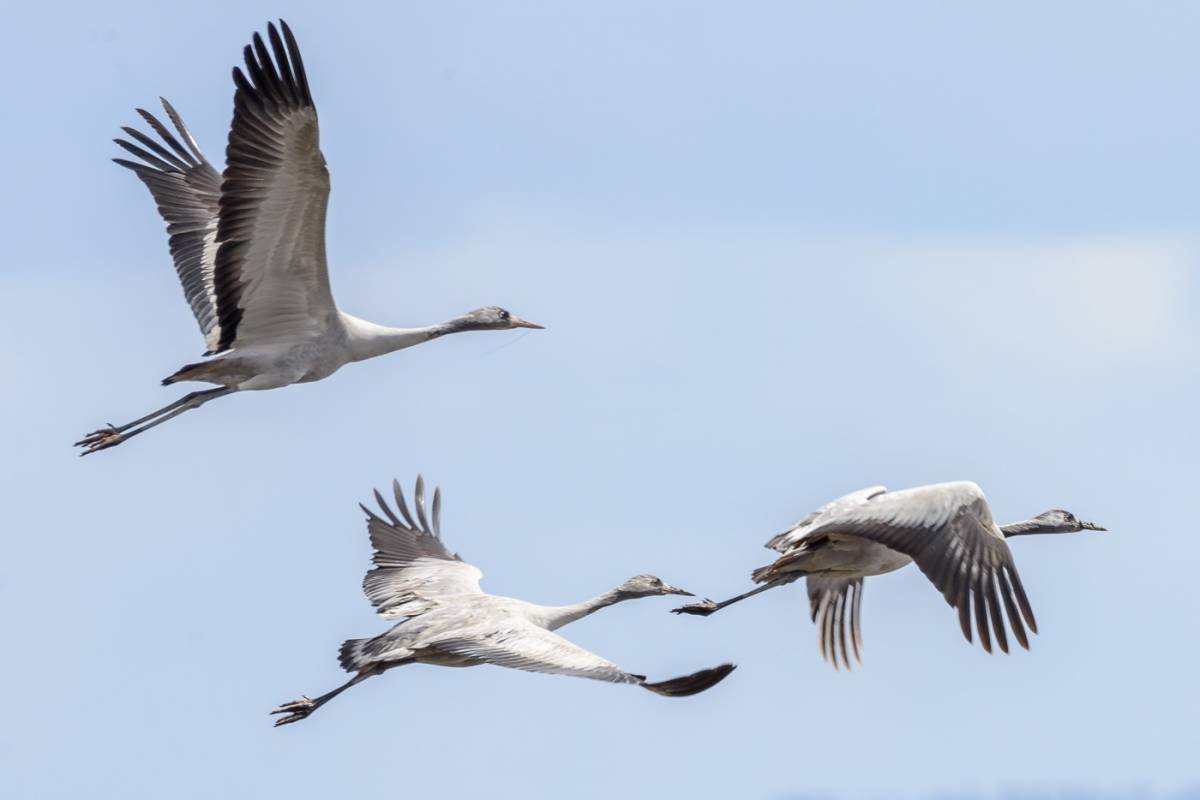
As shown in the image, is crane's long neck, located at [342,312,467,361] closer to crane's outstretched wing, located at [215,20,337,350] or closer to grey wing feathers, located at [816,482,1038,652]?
crane's outstretched wing, located at [215,20,337,350]

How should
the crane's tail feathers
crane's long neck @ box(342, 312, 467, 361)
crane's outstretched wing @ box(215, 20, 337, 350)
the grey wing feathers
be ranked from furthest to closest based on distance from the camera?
crane's long neck @ box(342, 312, 467, 361), crane's outstretched wing @ box(215, 20, 337, 350), the grey wing feathers, the crane's tail feathers

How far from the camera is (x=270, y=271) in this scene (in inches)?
844

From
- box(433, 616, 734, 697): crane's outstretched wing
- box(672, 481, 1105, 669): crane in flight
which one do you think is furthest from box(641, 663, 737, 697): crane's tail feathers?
box(672, 481, 1105, 669): crane in flight

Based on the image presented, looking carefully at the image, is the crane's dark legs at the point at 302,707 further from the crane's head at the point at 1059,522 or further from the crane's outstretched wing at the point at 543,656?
the crane's head at the point at 1059,522

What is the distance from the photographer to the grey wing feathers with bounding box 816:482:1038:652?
19.5 m

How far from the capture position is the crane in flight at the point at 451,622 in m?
19.0

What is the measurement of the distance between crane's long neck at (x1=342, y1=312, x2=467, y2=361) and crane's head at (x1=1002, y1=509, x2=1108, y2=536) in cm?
619

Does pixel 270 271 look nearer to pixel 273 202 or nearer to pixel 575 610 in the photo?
pixel 273 202

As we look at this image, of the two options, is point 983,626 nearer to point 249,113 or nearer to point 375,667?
point 375,667

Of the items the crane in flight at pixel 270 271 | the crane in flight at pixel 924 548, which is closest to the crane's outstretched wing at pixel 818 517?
the crane in flight at pixel 924 548

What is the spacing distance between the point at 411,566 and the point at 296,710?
262cm

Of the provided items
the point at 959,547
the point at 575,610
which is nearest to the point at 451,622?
the point at 575,610

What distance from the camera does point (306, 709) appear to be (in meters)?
21.8

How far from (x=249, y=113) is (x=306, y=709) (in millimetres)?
5531
